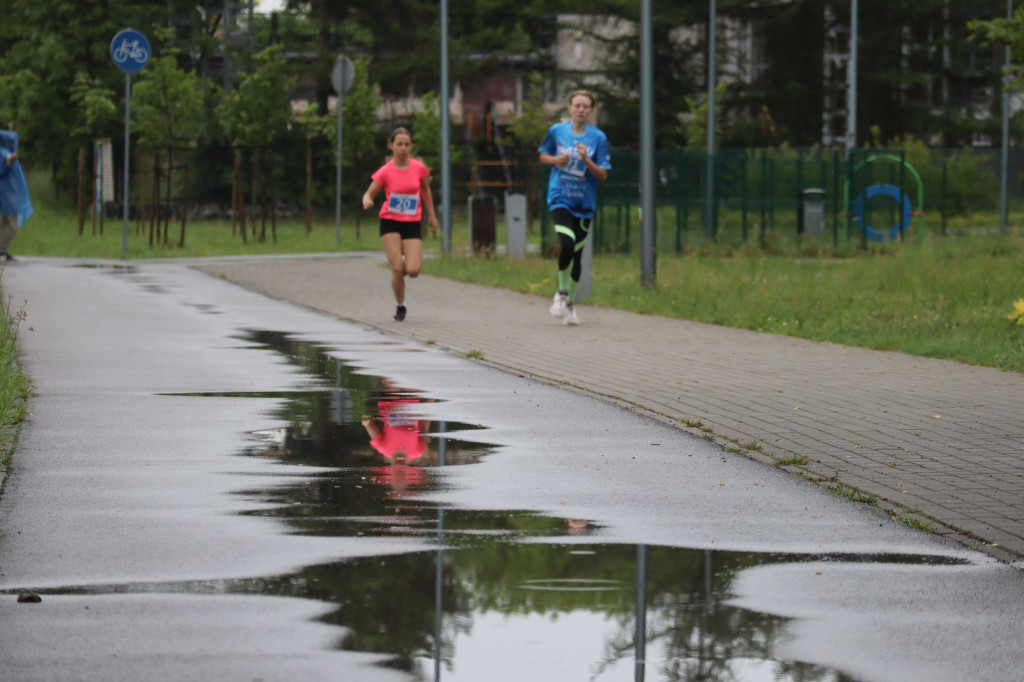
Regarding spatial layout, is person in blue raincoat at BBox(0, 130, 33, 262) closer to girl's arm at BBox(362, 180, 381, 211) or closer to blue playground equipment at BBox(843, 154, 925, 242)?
girl's arm at BBox(362, 180, 381, 211)

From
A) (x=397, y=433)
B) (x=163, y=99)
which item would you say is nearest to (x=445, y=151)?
(x=163, y=99)

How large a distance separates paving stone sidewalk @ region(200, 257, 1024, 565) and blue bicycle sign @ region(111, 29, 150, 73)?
33.0 feet

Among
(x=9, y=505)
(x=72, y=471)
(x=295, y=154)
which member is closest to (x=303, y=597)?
(x=9, y=505)

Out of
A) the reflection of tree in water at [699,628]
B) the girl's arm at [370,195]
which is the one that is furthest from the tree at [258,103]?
the reflection of tree in water at [699,628]

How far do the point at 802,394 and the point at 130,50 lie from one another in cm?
1856

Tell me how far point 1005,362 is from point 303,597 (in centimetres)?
829

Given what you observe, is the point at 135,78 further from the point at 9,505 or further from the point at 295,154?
the point at 9,505

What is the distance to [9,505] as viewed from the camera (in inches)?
251

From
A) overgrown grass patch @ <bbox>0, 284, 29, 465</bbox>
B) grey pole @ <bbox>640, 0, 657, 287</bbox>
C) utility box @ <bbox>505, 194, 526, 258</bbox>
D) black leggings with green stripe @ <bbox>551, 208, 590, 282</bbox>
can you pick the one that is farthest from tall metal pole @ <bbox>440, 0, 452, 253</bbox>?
overgrown grass patch @ <bbox>0, 284, 29, 465</bbox>

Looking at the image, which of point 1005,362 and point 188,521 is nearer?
point 188,521

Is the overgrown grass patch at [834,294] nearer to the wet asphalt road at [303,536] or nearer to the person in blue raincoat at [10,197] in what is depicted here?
the wet asphalt road at [303,536]

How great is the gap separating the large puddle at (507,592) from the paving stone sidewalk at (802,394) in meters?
1.36

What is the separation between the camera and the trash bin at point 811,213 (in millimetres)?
30406

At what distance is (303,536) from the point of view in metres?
5.80
